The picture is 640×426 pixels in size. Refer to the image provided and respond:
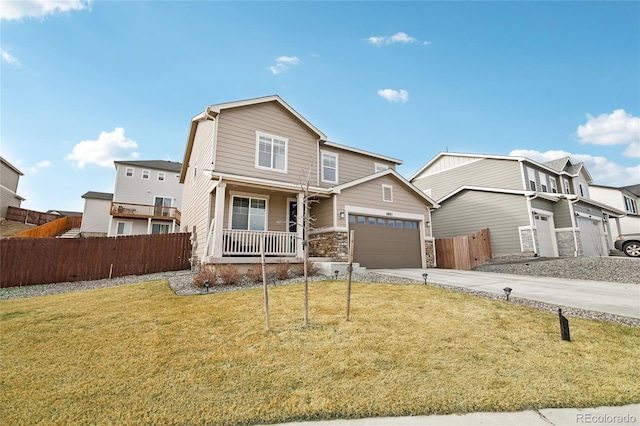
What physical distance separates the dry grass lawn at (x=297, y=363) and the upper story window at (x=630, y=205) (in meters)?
36.7

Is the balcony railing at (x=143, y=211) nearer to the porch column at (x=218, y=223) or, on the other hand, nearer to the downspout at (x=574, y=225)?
the porch column at (x=218, y=223)

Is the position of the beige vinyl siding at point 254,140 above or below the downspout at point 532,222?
above

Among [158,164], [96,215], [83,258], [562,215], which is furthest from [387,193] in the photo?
[96,215]

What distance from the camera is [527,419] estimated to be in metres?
2.31

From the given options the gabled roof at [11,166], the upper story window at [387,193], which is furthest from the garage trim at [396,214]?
the gabled roof at [11,166]

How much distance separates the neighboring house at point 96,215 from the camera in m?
26.1

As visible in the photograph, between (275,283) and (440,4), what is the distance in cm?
1309

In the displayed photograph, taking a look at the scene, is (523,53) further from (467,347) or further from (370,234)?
(467,347)

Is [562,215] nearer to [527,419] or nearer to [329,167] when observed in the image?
[329,167]

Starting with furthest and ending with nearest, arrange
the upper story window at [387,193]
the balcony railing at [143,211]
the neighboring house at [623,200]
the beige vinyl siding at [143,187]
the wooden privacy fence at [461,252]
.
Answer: the neighboring house at [623,200] < the beige vinyl siding at [143,187] < the balcony railing at [143,211] < the wooden privacy fence at [461,252] < the upper story window at [387,193]

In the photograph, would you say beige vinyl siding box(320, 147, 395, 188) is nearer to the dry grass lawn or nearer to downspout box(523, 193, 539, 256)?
downspout box(523, 193, 539, 256)

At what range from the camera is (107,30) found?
11.1 m

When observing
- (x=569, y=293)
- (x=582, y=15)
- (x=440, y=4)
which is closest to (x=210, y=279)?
(x=569, y=293)

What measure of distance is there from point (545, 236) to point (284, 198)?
50.5ft
